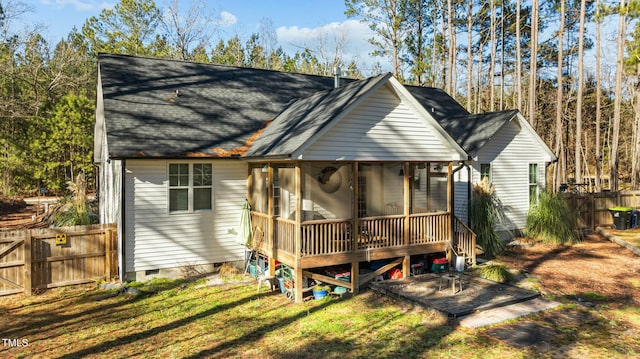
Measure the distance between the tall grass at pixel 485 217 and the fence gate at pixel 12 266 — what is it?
521 inches

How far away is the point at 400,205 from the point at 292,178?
14.6 ft

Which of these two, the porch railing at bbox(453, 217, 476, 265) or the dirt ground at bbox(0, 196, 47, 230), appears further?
the dirt ground at bbox(0, 196, 47, 230)

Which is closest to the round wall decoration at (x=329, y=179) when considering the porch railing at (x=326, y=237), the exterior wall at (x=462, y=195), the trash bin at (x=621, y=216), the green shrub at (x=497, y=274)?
the porch railing at (x=326, y=237)

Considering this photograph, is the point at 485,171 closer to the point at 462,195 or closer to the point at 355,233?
the point at 462,195

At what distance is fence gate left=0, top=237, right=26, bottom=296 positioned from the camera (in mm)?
9711

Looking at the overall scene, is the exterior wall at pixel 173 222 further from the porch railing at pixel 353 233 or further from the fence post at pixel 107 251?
the porch railing at pixel 353 233

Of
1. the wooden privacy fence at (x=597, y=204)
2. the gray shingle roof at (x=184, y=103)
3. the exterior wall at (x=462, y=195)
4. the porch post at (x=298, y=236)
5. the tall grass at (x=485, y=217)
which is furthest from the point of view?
the wooden privacy fence at (x=597, y=204)

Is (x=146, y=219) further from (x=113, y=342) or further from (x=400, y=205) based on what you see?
(x=400, y=205)

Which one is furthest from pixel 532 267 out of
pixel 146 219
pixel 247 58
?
pixel 247 58

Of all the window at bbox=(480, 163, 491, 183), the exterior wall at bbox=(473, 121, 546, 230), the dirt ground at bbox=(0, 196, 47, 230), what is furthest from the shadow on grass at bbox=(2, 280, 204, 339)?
the dirt ground at bbox=(0, 196, 47, 230)

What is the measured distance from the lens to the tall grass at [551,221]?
50.5ft

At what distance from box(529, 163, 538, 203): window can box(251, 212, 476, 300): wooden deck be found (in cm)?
653

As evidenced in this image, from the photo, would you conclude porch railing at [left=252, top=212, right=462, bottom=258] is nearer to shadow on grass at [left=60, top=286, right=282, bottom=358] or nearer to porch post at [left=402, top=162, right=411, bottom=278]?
porch post at [left=402, top=162, right=411, bottom=278]

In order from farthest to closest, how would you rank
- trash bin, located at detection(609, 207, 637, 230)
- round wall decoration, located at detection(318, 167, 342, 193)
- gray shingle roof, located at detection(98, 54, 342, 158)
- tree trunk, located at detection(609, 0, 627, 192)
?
1. tree trunk, located at detection(609, 0, 627, 192)
2. trash bin, located at detection(609, 207, 637, 230)
3. round wall decoration, located at detection(318, 167, 342, 193)
4. gray shingle roof, located at detection(98, 54, 342, 158)
